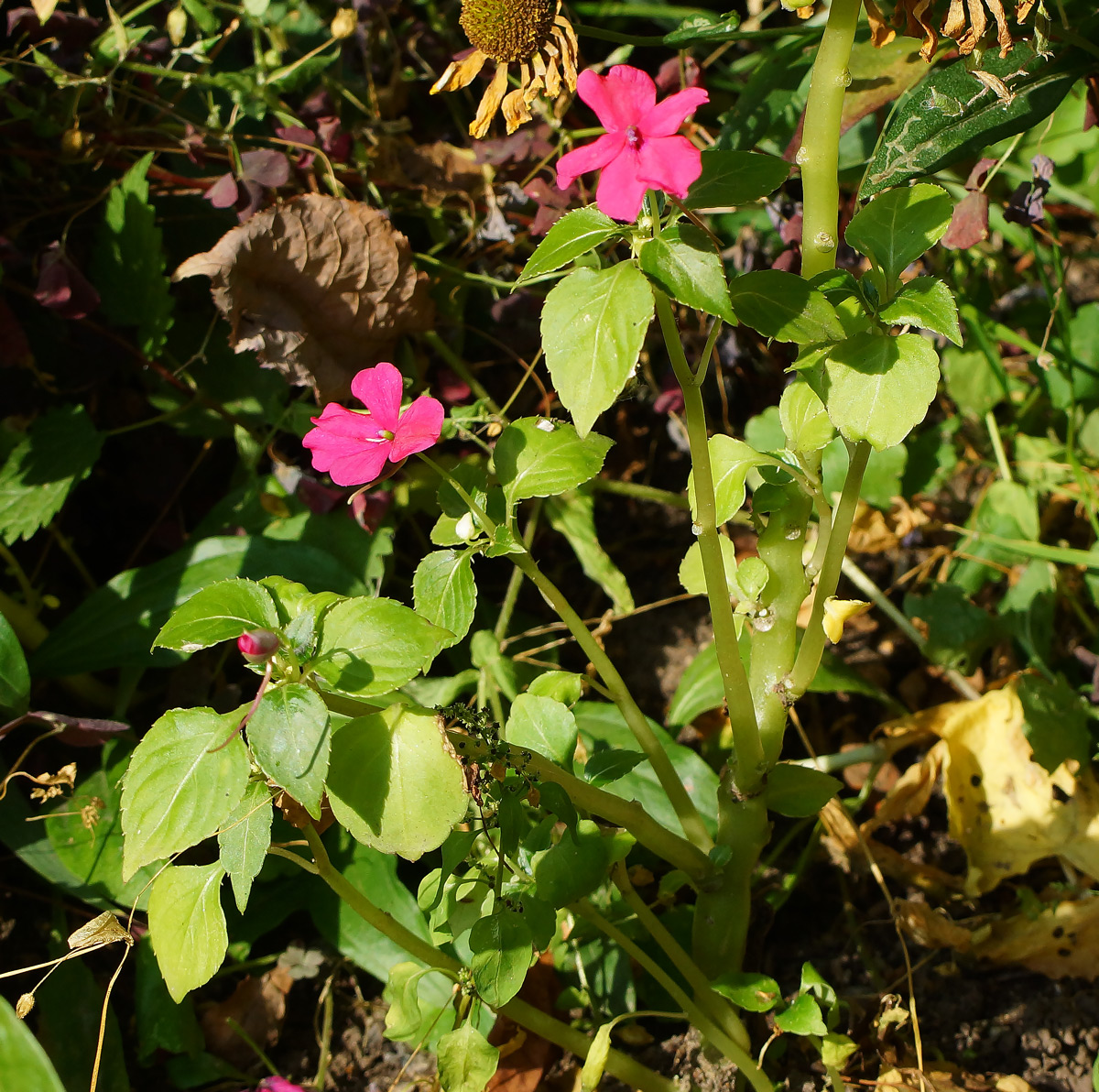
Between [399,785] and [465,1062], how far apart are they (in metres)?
0.30

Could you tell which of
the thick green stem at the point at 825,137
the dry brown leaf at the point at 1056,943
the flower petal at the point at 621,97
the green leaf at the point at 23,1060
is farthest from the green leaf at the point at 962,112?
the green leaf at the point at 23,1060

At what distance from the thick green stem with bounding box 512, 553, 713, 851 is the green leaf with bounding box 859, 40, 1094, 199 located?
55cm

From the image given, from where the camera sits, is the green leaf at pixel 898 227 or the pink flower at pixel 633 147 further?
the green leaf at pixel 898 227

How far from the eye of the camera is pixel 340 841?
1.24m

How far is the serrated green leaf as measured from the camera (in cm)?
68

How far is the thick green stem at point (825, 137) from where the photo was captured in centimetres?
83

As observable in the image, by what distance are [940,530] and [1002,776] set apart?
479mm

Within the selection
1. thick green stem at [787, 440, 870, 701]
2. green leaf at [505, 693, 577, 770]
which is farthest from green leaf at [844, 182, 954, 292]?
green leaf at [505, 693, 577, 770]

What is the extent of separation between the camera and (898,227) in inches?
33.0

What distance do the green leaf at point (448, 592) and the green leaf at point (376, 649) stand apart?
0.27ft

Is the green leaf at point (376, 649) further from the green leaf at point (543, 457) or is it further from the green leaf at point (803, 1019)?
the green leaf at point (803, 1019)

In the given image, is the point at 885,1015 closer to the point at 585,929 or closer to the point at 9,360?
the point at 585,929

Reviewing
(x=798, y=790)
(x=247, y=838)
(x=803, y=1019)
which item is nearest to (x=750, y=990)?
(x=803, y=1019)

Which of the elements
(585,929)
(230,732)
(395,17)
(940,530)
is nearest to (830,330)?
(230,732)
